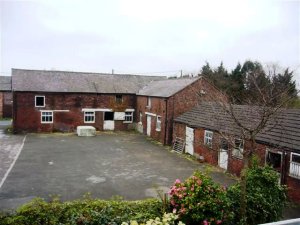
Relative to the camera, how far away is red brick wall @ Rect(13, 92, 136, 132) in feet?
104

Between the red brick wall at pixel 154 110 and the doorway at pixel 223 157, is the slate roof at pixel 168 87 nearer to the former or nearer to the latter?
the red brick wall at pixel 154 110

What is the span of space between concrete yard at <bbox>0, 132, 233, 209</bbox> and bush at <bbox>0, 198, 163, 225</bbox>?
144cm

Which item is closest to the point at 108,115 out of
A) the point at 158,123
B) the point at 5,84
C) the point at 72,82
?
the point at 72,82

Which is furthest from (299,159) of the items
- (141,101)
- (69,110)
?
(69,110)

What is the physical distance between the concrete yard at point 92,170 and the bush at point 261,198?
2957mm

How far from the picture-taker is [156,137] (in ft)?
98.1

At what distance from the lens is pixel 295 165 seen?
47.2ft

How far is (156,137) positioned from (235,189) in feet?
64.1

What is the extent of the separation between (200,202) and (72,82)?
95.5ft

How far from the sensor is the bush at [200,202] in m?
8.82

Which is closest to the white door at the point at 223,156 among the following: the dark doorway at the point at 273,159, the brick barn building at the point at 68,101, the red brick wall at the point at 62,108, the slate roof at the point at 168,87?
the dark doorway at the point at 273,159

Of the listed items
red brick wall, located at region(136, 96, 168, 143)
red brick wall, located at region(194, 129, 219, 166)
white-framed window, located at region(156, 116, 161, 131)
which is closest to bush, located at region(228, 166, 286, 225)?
red brick wall, located at region(194, 129, 219, 166)

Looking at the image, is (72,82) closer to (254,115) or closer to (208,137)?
(208,137)

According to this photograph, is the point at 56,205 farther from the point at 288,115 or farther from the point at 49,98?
the point at 49,98
